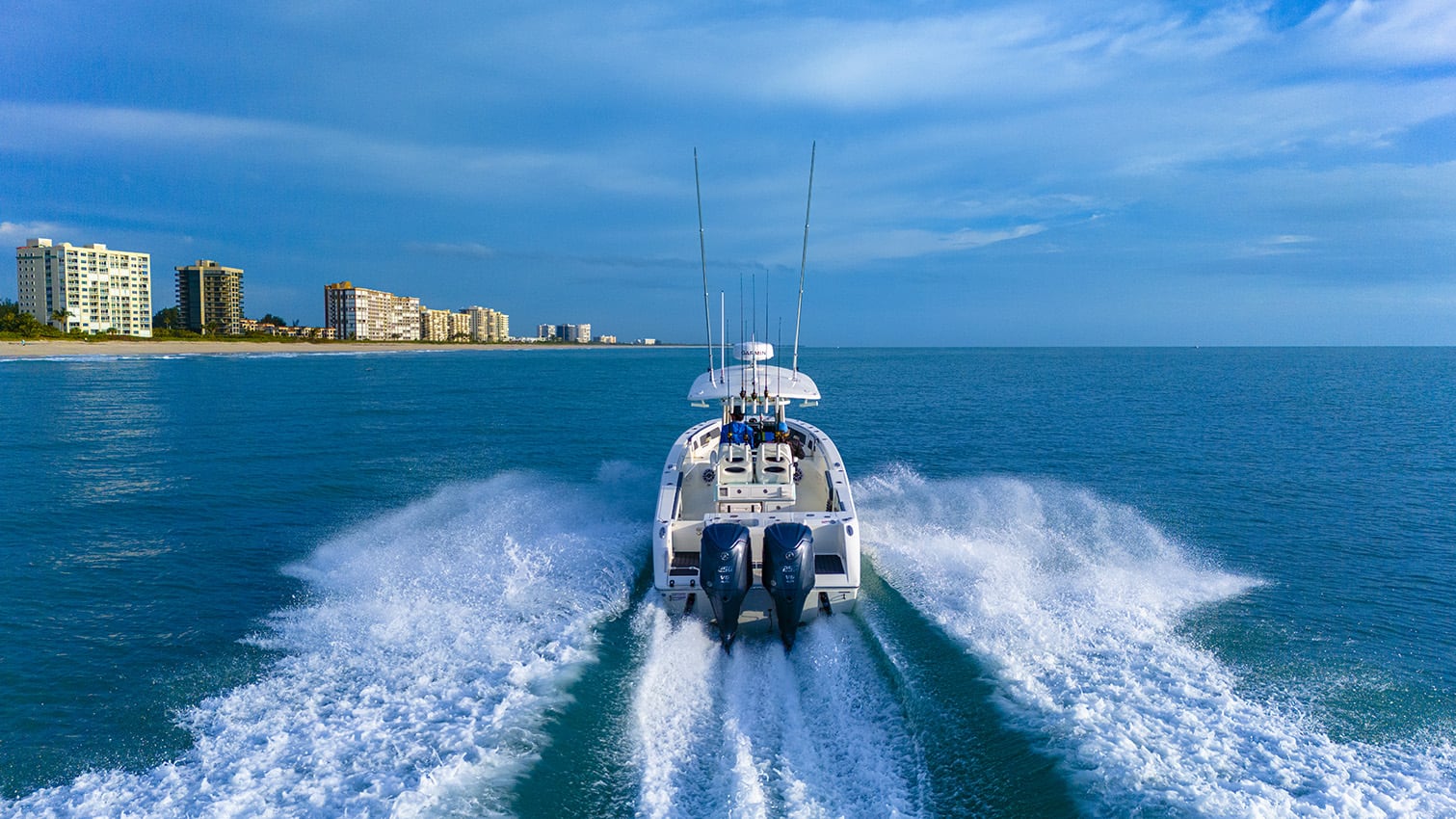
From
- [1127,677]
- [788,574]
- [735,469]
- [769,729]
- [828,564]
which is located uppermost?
[735,469]

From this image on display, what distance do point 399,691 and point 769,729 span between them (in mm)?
3428

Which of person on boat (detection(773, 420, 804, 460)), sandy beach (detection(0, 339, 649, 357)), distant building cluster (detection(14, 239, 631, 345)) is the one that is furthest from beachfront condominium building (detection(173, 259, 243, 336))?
person on boat (detection(773, 420, 804, 460))

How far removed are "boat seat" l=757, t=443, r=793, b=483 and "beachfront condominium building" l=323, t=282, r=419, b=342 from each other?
172 meters

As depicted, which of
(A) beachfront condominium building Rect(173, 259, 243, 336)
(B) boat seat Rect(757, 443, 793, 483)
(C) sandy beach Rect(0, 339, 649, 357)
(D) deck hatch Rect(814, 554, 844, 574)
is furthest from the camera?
(A) beachfront condominium building Rect(173, 259, 243, 336)

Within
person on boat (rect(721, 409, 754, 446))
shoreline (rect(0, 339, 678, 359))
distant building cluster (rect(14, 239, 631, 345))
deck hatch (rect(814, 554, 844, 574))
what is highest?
distant building cluster (rect(14, 239, 631, 345))

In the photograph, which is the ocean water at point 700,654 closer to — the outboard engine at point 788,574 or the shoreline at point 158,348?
the outboard engine at point 788,574

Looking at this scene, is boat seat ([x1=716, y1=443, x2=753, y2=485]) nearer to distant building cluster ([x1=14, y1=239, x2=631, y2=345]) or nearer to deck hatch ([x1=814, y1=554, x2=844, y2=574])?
deck hatch ([x1=814, y1=554, x2=844, y2=574])

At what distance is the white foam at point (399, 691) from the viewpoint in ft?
17.9

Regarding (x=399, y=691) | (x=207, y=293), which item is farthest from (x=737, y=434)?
(x=207, y=293)

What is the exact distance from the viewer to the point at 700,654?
305 inches

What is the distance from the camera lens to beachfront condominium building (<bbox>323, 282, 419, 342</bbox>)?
543 feet

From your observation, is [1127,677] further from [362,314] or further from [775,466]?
[362,314]

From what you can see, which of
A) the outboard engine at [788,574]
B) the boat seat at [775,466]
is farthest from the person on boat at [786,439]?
the outboard engine at [788,574]

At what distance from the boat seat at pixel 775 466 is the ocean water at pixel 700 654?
1797 mm
